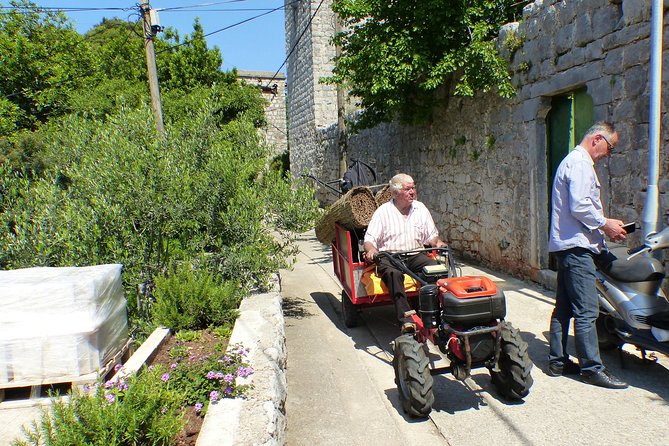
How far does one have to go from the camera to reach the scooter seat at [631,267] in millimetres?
3648

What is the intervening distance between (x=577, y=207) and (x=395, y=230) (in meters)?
1.59

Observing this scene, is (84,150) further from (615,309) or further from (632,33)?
(632,33)

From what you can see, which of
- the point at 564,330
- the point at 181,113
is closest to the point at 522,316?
the point at 564,330

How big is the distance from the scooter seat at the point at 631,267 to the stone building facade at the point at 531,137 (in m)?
1.18

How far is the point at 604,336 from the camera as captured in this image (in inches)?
163

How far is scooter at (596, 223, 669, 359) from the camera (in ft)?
11.6

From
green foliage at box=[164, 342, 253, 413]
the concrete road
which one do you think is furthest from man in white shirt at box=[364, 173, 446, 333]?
green foliage at box=[164, 342, 253, 413]

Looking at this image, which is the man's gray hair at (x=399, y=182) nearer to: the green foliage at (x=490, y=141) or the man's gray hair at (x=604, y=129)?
the man's gray hair at (x=604, y=129)

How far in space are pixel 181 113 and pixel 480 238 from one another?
13.3 meters

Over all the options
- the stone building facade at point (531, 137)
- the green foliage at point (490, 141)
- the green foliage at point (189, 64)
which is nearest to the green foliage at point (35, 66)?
the green foliage at point (189, 64)

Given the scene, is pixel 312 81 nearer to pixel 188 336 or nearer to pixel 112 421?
pixel 188 336

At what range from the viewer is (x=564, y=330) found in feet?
12.9

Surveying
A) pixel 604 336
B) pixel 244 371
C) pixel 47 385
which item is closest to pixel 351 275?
pixel 244 371

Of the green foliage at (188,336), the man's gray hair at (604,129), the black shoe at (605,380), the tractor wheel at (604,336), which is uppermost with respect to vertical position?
the man's gray hair at (604,129)
